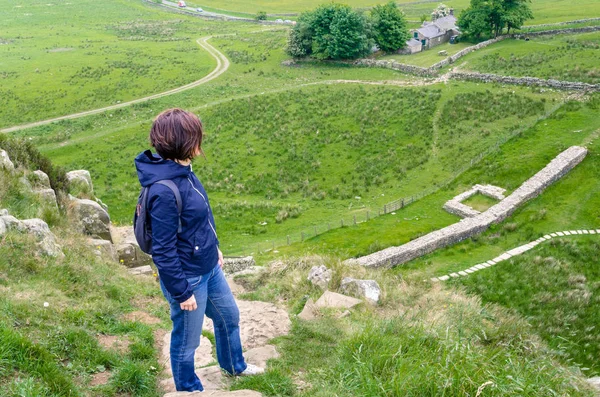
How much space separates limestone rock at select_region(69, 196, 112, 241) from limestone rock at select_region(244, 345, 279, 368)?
9687 mm

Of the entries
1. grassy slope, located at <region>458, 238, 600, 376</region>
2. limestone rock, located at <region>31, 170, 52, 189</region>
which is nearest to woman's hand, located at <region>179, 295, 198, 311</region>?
grassy slope, located at <region>458, 238, 600, 376</region>

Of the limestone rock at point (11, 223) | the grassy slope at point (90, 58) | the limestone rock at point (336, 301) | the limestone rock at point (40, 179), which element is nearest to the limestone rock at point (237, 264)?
the limestone rock at point (40, 179)

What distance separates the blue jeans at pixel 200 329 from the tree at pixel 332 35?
179 feet

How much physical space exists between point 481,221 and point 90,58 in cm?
6393

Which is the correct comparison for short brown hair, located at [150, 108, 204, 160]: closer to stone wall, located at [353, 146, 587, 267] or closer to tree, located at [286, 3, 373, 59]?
stone wall, located at [353, 146, 587, 267]

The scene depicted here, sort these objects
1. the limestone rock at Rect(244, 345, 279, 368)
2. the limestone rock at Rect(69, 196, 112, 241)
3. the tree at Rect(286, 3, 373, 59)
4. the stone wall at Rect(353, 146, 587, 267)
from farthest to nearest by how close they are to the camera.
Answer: the tree at Rect(286, 3, 373, 59)
the stone wall at Rect(353, 146, 587, 267)
the limestone rock at Rect(69, 196, 112, 241)
the limestone rock at Rect(244, 345, 279, 368)

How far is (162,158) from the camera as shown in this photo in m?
5.70

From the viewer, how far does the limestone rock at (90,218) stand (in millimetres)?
15484

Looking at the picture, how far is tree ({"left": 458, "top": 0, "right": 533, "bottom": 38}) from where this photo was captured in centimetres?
5528

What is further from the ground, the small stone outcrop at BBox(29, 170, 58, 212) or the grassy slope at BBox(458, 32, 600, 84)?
the grassy slope at BBox(458, 32, 600, 84)

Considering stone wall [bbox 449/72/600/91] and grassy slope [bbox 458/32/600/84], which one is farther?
grassy slope [bbox 458/32/600/84]

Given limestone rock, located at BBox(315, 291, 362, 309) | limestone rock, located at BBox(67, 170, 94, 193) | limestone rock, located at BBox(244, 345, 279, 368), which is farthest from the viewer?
limestone rock, located at BBox(67, 170, 94, 193)

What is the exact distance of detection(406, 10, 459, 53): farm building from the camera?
61.2 m

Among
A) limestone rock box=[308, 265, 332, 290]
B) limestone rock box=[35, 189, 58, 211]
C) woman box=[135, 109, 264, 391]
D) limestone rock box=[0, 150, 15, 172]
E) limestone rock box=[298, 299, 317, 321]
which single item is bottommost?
limestone rock box=[308, 265, 332, 290]
